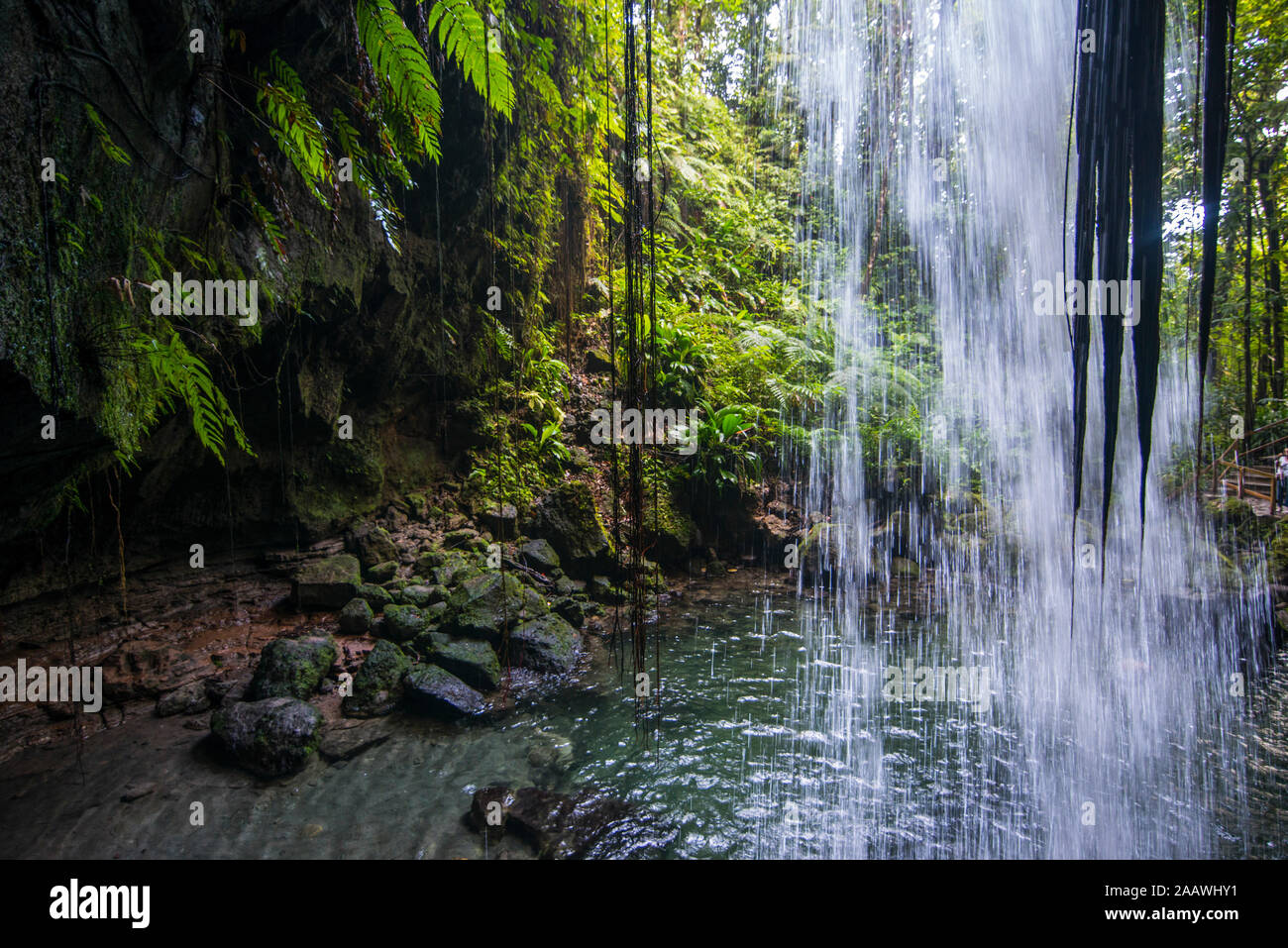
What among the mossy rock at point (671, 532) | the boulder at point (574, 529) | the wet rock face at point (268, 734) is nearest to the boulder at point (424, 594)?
the boulder at point (574, 529)

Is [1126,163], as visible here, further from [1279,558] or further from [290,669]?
[1279,558]

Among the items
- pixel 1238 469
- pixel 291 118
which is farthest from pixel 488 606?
pixel 1238 469

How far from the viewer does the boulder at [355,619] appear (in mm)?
5016

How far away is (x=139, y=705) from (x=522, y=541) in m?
3.66

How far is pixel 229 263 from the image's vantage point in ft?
11.9

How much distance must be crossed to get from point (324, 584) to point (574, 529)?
2.91m

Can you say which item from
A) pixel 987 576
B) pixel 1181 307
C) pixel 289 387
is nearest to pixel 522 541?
pixel 289 387

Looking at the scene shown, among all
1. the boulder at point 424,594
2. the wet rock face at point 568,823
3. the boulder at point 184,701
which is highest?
the boulder at point 424,594

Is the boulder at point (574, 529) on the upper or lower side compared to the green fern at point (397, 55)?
lower

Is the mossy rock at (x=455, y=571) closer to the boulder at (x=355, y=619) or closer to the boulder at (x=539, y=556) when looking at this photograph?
the boulder at (x=539, y=556)

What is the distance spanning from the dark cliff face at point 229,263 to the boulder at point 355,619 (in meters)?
1.13

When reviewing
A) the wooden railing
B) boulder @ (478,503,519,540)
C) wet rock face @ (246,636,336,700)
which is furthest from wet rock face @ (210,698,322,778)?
the wooden railing

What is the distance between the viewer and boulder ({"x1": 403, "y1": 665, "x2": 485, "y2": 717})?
4.39 meters

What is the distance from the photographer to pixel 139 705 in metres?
3.99
